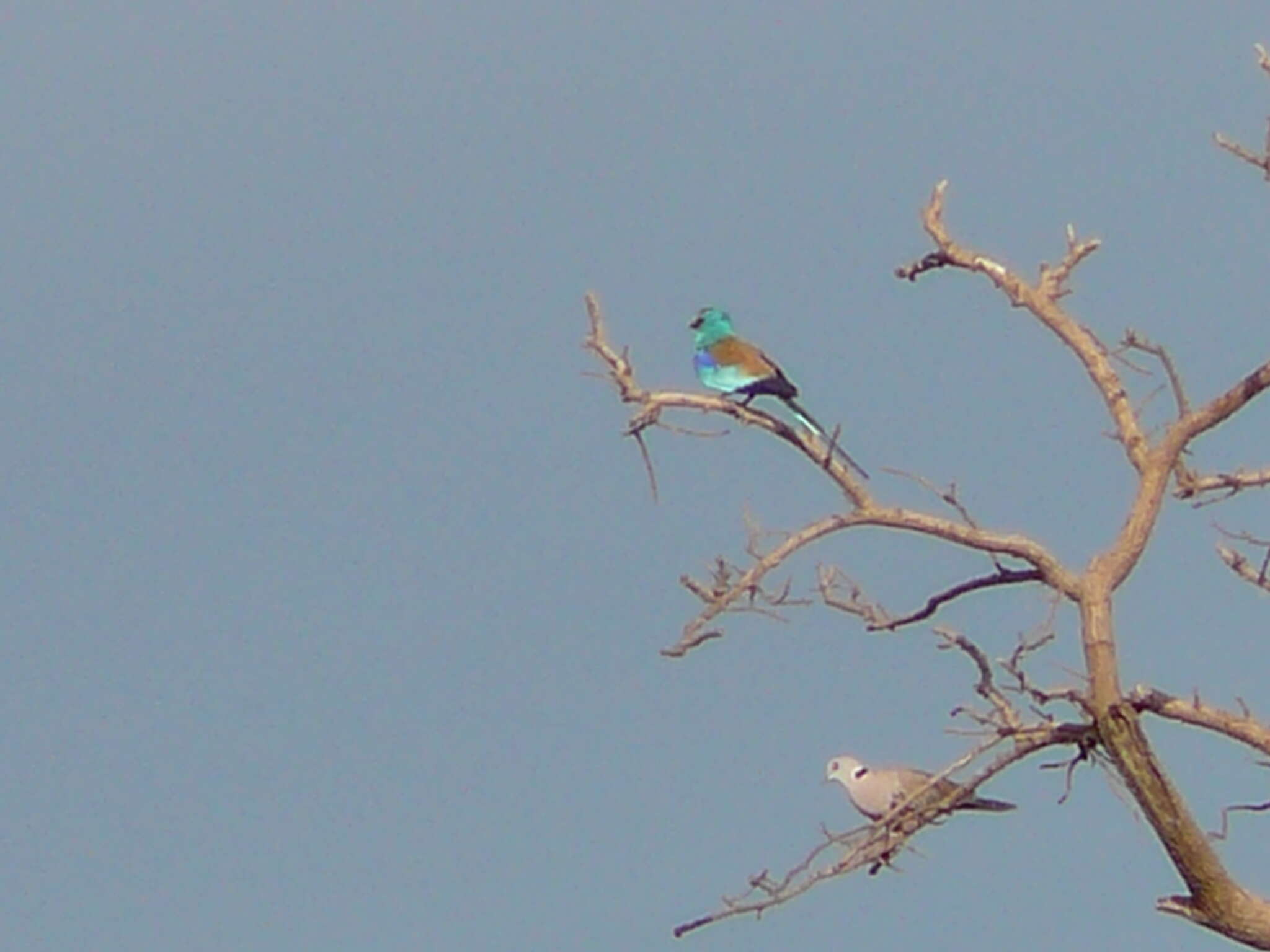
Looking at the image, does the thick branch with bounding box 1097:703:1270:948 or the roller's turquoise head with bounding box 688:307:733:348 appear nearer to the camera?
the thick branch with bounding box 1097:703:1270:948

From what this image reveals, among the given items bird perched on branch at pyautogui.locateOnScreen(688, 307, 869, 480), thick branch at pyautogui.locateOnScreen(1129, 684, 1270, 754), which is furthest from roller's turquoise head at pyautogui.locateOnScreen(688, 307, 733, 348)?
thick branch at pyautogui.locateOnScreen(1129, 684, 1270, 754)

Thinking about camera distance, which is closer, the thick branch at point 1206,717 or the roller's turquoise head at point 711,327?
the thick branch at point 1206,717

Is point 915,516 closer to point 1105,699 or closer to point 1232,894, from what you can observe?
point 1105,699

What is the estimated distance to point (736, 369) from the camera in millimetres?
14750

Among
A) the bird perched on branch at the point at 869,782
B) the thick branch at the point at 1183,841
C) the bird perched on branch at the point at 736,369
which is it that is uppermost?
the bird perched on branch at the point at 736,369

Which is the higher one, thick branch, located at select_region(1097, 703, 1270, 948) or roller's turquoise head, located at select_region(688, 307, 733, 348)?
roller's turquoise head, located at select_region(688, 307, 733, 348)

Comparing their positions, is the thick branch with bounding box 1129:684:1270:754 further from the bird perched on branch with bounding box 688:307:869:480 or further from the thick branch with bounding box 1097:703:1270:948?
the bird perched on branch with bounding box 688:307:869:480

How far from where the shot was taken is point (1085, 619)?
979 centimetres

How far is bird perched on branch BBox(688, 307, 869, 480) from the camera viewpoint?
14.2 m

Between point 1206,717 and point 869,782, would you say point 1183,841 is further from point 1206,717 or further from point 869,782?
point 869,782

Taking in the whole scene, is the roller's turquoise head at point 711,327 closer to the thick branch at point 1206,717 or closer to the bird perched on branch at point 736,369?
the bird perched on branch at point 736,369

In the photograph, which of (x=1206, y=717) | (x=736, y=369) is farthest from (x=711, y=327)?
(x=1206, y=717)

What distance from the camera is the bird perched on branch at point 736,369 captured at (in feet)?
46.5

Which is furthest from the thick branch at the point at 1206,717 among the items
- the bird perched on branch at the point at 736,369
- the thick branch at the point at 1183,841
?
the bird perched on branch at the point at 736,369
